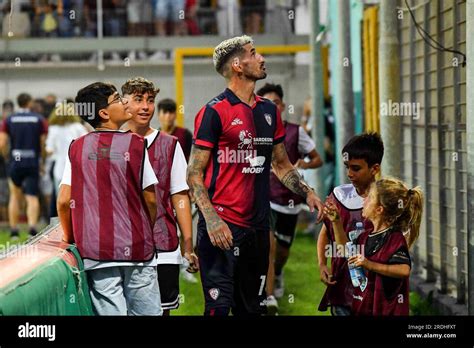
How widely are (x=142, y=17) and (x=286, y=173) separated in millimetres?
11188

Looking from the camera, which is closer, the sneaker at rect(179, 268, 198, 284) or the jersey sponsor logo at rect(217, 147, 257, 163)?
the jersey sponsor logo at rect(217, 147, 257, 163)

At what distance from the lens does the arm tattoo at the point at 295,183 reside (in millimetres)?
6605

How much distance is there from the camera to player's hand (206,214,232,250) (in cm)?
633

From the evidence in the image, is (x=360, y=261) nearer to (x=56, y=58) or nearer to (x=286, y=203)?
(x=286, y=203)

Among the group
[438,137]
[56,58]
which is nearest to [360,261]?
[438,137]

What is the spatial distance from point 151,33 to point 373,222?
11725 mm

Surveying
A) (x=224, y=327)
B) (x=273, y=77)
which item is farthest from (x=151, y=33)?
(x=224, y=327)

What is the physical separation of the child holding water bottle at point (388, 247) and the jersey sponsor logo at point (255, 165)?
554mm

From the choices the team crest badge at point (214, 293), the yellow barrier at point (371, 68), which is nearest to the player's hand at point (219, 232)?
the team crest badge at point (214, 293)

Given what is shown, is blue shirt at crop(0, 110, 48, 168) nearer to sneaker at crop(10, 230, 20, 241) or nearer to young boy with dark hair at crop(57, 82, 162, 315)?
sneaker at crop(10, 230, 20, 241)

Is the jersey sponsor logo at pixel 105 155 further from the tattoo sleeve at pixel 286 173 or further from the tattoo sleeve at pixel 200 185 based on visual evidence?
the tattoo sleeve at pixel 286 173

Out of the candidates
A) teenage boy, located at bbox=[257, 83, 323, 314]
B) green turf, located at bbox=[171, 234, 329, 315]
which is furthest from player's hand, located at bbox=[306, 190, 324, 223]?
teenage boy, located at bbox=[257, 83, 323, 314]

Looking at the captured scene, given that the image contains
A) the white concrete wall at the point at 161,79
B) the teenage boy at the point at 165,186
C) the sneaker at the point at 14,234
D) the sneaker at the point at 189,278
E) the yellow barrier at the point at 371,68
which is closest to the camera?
the teenage boy at the point at 165,186

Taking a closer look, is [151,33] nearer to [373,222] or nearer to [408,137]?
[408,137]
